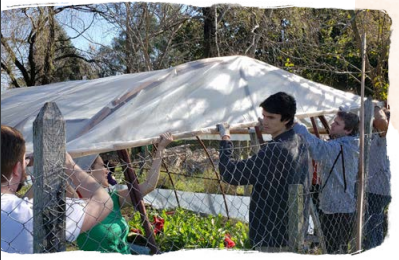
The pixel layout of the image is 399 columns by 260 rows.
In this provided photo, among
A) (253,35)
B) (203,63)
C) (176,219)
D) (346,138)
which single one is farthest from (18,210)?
(253,35)

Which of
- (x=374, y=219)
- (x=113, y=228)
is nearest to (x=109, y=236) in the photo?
(x=113, y=228)

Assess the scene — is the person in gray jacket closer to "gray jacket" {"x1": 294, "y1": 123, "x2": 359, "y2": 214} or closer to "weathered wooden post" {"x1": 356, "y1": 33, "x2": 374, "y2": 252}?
"gray jacket" {"x1": 294, "y1": 123, "x2": 359, "y2": 214}

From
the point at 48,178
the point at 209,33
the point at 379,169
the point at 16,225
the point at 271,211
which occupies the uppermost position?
the point at 48,178

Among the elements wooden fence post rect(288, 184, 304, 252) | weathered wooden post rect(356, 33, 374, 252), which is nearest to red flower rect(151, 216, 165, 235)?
weathered wooden post rect(356, 33, 374, 252)

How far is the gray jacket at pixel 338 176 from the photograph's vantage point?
417 centimetres

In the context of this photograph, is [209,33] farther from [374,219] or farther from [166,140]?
[166,140]

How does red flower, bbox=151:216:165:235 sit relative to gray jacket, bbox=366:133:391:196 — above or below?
below

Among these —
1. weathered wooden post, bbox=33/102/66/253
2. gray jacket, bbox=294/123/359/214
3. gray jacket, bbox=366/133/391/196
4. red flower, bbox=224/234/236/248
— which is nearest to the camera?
weathered wooden post, bbox=33/102/66/253

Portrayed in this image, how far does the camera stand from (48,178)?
6.61 feet

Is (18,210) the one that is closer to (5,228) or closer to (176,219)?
(5,228)

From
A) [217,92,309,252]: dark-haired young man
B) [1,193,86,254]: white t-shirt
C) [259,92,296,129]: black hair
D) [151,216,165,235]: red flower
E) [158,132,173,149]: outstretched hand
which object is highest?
[259,92,296,129]: black hair

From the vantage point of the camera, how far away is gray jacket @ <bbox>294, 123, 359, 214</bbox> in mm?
4168

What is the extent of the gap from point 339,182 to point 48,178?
2.77 meters

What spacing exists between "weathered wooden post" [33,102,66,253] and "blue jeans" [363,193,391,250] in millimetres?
3080
